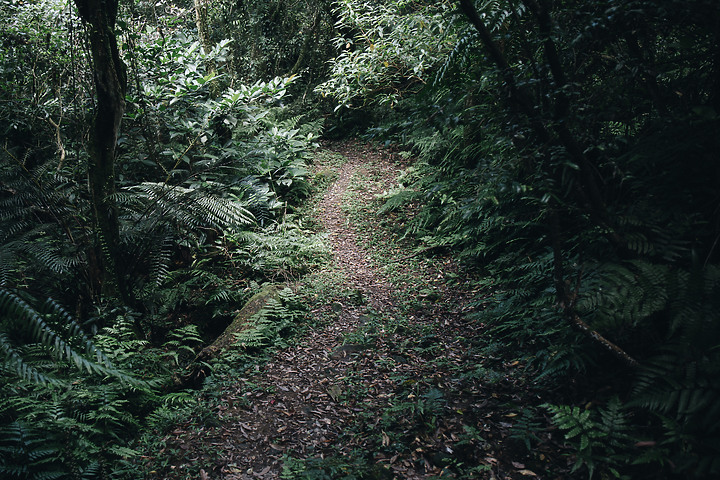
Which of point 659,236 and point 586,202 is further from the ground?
point 586,202

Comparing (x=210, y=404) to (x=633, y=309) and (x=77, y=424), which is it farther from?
(x=633, y=309)

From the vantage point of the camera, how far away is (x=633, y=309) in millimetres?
2031

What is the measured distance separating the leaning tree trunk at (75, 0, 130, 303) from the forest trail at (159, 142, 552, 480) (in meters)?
1.88

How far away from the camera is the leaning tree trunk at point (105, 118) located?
3.37 m

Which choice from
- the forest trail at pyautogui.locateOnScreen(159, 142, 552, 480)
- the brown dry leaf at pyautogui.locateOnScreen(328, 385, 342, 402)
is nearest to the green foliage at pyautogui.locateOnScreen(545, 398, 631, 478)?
the forest trail at pyautogui.locateOnScreen(159, 142, 552, 480)

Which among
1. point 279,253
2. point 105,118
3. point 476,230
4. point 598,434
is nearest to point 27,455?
point 105,118

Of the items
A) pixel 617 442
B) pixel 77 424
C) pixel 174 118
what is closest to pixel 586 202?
pixel 617 442

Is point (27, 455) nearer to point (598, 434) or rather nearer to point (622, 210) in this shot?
point (598, 434)

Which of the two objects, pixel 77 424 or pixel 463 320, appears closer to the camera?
pixel 77 424

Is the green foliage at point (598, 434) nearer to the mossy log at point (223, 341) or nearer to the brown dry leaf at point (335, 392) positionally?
the brown dry leaf at point (335, 392)

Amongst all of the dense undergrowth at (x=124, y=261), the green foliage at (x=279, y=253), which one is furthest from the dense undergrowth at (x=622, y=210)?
the green foliage at (x=279, y=253)

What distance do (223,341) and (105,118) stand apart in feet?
8.22

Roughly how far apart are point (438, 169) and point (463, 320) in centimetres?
354

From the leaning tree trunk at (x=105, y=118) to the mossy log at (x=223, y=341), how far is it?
0.98 meters
